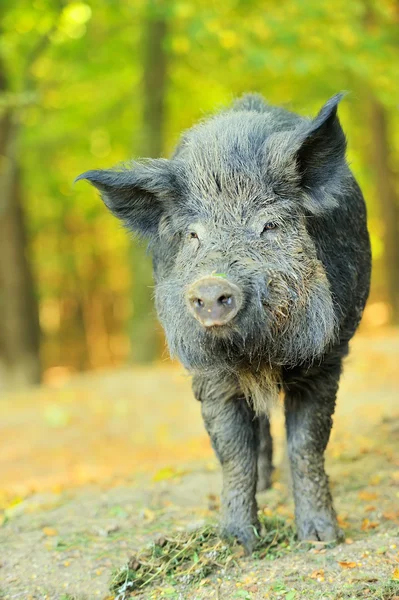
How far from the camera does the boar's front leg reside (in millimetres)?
4559

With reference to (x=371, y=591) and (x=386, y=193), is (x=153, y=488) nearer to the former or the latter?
(x=371, y=591)

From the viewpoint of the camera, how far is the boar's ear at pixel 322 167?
13.3 feet

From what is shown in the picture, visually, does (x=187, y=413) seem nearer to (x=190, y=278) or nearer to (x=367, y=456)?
(x=367, y=456)

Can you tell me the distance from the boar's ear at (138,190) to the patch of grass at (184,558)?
5.69 ft

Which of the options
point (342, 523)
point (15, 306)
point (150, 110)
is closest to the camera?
point (342, 523)

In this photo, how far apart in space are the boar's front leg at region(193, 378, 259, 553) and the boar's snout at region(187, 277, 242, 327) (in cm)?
109

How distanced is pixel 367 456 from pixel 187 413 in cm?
413

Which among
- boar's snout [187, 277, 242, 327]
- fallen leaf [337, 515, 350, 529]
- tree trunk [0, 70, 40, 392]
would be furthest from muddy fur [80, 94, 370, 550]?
tree trunk [0, 70, 40, 392]

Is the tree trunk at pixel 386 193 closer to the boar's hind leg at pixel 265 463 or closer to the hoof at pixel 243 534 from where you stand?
the boar's hind leg at pixel 265 463

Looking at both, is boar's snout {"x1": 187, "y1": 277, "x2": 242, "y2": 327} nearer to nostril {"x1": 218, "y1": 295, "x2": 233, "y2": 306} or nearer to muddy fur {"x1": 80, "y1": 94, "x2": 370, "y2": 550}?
nostril {"x1": 218, "y1": 295, "x2": 233, "y2": 306}

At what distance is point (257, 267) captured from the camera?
12.3ft

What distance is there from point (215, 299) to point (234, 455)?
144 centimetres

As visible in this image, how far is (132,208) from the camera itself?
14.5ft

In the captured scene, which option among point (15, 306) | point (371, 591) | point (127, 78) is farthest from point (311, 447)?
point (127, 78)
